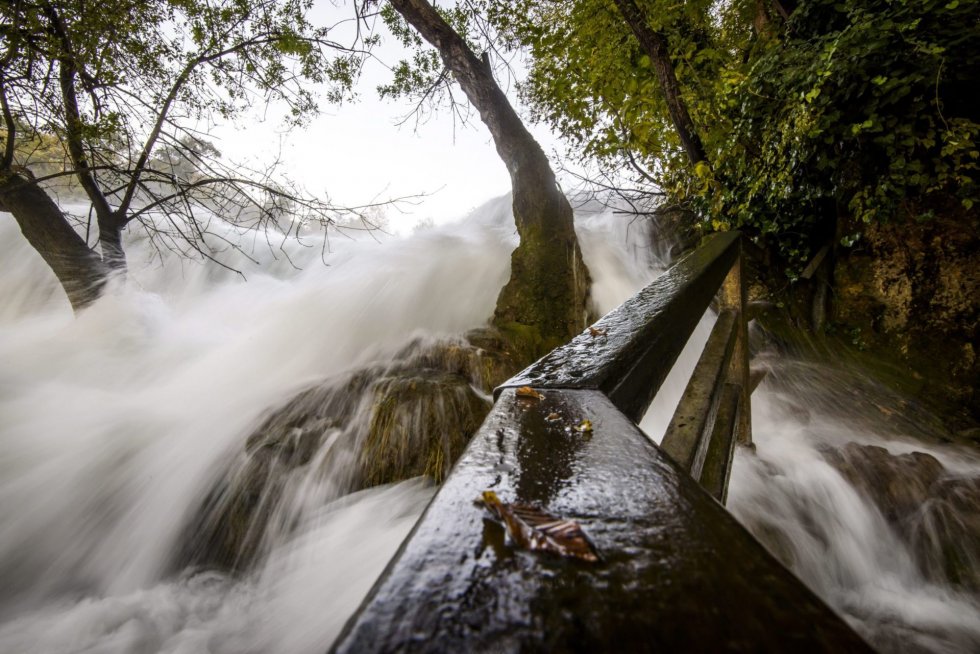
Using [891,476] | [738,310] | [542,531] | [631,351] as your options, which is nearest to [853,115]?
[738,310]

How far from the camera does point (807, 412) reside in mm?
4246

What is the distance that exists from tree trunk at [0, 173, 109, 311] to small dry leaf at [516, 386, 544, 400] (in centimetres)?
619

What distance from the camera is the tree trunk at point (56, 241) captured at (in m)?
4.35

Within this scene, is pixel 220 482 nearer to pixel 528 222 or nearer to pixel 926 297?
pixel 528 222

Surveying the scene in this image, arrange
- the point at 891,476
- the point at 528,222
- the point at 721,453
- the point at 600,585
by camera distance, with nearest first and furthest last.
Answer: the point at 600,585
the point at 721,453
the point at 891,476
the point at 528,222

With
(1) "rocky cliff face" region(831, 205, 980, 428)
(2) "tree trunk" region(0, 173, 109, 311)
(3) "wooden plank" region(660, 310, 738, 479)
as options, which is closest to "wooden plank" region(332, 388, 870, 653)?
(3) "wooden plank" region(660, 310, 738, 479)

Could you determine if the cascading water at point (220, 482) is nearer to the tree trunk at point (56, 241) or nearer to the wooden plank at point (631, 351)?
the tree trunk at point (56, 241)

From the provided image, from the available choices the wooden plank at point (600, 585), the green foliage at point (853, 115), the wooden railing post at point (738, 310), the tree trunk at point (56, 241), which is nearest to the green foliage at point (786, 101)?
the green foliage at point (853, 115)

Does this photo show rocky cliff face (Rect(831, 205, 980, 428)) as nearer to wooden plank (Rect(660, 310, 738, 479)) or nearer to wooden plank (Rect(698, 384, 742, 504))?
wooden plank (Rect(698, 384, 742, 504))

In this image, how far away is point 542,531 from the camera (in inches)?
17.0

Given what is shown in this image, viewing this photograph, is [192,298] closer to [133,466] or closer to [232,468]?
[133,466]

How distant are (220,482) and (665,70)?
236 inches

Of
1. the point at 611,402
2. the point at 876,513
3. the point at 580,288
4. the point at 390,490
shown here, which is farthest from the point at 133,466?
the point at 876,513

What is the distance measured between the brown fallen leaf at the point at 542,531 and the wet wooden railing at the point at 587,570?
1 centimetres
